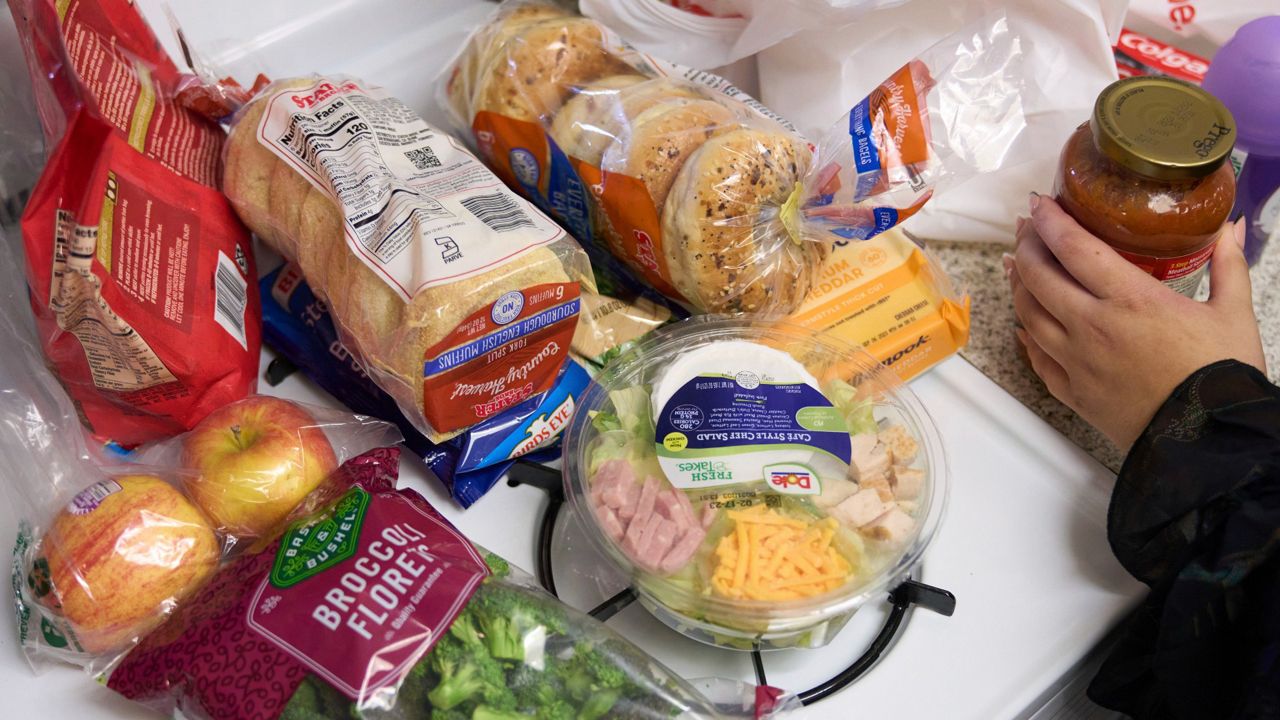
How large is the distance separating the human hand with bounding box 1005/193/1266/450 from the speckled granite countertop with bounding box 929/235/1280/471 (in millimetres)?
54

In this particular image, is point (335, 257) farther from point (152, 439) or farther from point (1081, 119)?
point (1081, 119)

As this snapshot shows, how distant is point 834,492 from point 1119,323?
274 mm

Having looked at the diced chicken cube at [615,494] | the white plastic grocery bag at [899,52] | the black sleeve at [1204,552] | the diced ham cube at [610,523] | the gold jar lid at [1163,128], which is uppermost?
the gold jar lid at [1163,128]

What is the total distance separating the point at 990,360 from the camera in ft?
3.08

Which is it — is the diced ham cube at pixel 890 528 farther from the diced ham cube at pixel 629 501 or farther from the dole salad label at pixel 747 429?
the diced ham cube at pixel 629 501

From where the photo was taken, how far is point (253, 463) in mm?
743

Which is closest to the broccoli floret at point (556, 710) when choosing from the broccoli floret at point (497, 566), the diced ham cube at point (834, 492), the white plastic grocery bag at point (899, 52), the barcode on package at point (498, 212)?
the broccoli floret at point (497, 566)

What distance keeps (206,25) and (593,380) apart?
1.82 ft

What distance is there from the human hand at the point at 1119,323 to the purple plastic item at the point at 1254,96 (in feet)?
0.22

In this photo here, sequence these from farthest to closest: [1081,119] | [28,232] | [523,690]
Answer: [1081,119], [28,232], [523,690]

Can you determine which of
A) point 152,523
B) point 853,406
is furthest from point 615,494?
point 152,523

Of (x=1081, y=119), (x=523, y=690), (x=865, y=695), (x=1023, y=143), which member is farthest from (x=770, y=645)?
(x=1081, y=119)

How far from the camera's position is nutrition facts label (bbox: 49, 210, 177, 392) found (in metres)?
0.71

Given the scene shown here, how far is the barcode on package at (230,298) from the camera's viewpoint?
2.67 feet
